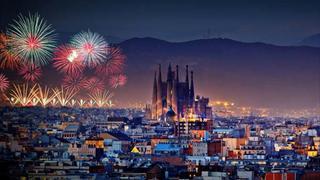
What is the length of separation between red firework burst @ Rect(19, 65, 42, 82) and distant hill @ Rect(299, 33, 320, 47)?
14027 mm

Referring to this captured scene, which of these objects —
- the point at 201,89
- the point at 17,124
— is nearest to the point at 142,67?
the point at 201,89

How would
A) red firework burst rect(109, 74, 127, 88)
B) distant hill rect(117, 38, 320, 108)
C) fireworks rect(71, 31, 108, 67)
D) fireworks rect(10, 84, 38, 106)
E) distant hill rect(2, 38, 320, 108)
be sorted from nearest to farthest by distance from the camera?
fireworks rect(71, 31, 108, 67), fireworks rect(10, 84, 38, 106), red firework burst rect(109, 74, 127, 88), distant hill rect(2, 38, 320, 108), distant hill rect(117, 38, 320, 108)

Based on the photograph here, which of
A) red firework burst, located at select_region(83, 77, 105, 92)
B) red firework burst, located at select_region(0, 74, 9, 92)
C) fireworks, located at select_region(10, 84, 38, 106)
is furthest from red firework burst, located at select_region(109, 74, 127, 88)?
red firework burst, located at select_region(0, 74, 9, 92)

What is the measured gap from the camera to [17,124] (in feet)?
157

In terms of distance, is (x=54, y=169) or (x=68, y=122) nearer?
(x=54, y=169)

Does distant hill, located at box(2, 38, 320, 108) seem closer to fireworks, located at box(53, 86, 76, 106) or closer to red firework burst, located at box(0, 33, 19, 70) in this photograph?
fireworks, located at box(53, 86, 76, 106)

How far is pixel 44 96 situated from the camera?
56.2 m

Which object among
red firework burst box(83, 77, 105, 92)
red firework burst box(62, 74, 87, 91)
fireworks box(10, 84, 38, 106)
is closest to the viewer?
fireworks box(10, 84, 38, 106)

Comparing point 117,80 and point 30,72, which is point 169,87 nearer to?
point 117,80

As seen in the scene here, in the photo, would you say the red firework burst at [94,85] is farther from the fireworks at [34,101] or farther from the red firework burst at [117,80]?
the fireworks at [34,101]

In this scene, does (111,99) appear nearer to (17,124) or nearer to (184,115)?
(184,115)

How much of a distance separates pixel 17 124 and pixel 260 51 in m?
25.3

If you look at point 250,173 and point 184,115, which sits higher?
point 184,115

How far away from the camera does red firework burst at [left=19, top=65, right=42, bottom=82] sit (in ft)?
148
